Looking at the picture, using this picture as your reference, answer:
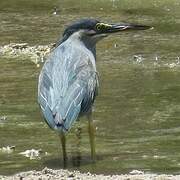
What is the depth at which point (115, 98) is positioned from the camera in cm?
1002

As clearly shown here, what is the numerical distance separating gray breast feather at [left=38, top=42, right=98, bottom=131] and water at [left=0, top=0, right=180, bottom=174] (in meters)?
0.49

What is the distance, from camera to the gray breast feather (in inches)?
285

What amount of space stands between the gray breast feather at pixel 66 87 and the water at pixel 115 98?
1.59 ft

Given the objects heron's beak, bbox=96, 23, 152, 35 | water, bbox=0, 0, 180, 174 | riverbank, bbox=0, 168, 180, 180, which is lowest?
water, bbox=0, 0, 180, 174

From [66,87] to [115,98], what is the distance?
2555mm

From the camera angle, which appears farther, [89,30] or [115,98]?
[115,98]

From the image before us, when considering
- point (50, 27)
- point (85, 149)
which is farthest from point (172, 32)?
point (85, 149)

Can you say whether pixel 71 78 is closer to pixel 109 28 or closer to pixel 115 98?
pixel 109 28

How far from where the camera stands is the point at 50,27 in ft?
48.6

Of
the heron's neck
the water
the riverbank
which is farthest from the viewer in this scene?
the heron's neck

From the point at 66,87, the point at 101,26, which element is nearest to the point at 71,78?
the point at 66,87

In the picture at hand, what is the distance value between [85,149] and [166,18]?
723cm

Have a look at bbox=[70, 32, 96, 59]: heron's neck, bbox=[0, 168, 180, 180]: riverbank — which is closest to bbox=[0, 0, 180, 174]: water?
bbox=[0, 168, 180, 180]: riverbank

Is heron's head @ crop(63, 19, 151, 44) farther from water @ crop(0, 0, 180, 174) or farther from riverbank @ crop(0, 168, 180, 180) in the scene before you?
riverbank @ crop(0, 168, 180, 180)
